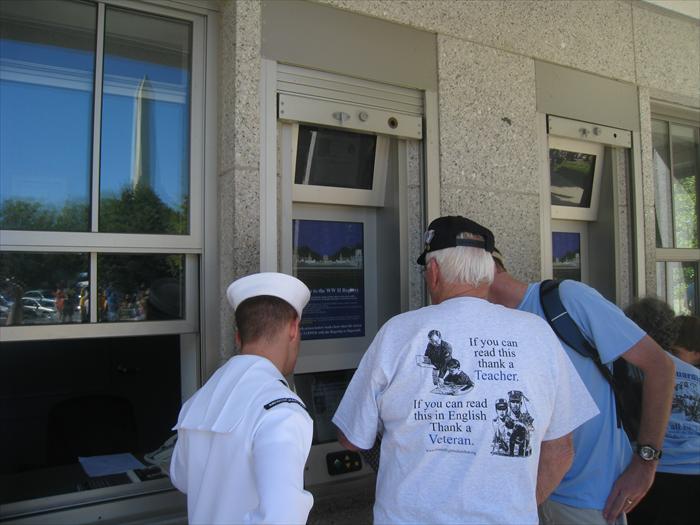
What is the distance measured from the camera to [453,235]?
1894 mm

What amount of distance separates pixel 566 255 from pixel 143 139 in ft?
9.60

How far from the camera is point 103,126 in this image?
8.27 feet

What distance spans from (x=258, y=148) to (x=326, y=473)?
5.26 feet

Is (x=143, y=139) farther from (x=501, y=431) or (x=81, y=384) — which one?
(x=81, y=384)

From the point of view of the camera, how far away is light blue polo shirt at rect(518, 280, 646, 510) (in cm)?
206

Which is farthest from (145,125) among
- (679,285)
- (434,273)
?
(679,285)

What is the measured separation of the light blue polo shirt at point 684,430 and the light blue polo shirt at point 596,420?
1.99ft

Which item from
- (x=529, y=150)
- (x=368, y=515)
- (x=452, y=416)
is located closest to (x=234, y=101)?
(x=452, y=416)

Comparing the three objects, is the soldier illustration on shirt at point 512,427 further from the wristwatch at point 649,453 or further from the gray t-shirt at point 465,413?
the wristwatch at point 649,453

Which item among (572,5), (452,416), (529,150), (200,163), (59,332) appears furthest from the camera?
(572,5)

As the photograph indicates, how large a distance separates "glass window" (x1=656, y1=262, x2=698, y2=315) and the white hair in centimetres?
312

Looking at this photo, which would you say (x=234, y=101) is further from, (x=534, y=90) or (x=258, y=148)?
(x=534, y=90)

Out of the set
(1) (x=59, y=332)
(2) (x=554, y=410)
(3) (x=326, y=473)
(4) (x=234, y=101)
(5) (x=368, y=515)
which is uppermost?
(4) (x=234, y=101)

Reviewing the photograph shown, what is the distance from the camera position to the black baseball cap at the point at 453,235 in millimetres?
1884
